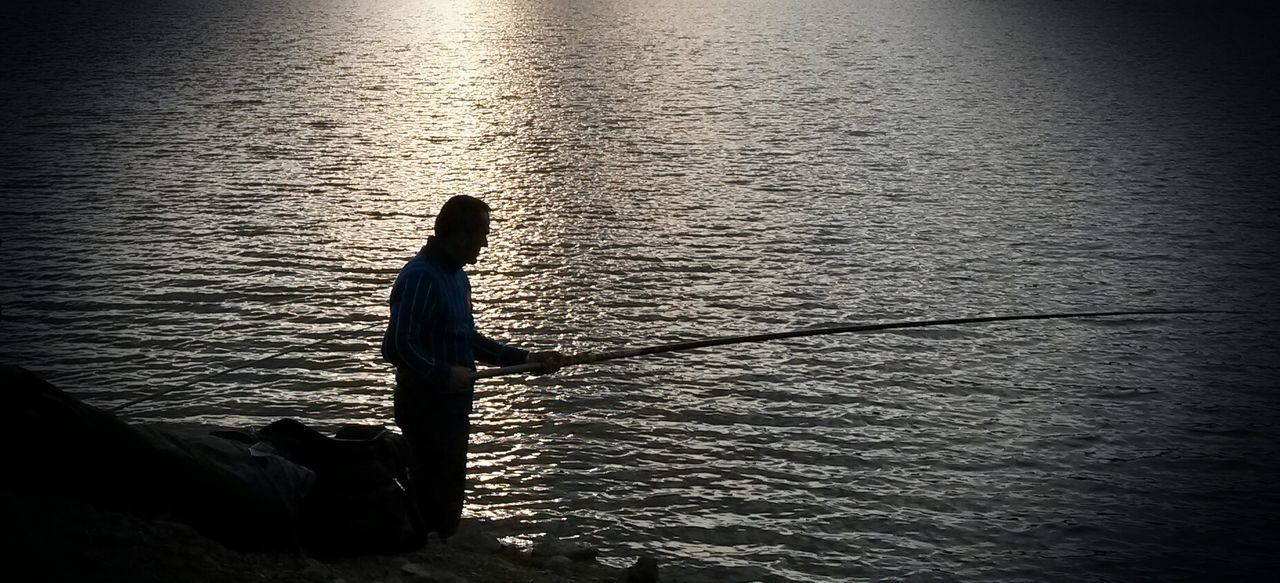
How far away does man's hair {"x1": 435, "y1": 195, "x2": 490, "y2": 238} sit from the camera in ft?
23.9

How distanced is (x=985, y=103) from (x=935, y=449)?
2981 centimetres

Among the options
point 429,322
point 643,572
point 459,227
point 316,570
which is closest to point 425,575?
point 316,570

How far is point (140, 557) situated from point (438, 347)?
1.91m

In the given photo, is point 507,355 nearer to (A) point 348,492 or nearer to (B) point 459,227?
A: (B) point 459,227

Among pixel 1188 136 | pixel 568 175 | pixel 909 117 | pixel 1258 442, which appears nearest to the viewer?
pixel 1258 442

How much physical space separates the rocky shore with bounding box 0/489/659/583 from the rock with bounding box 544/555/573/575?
94 centimetres

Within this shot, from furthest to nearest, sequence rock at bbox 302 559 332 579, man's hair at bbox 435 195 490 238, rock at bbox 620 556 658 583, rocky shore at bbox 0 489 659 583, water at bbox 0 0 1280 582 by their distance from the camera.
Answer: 1. water at bbox 0 0 1280 582
2. rock at bbox 620 556 658 583
3. man's hair at bbox 435 195 490 238
4. rock at bbox 302 559 332 579
5. rocky shore at bbox 0 489 659 583

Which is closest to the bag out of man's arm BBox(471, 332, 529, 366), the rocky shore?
the rocky shore

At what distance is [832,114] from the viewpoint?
119 ft

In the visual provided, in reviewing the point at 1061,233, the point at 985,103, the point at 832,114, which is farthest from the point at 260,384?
the point at 985,103

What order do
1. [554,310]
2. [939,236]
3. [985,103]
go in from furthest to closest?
1. [985,103]
2. [939,236]
3. [554,310]

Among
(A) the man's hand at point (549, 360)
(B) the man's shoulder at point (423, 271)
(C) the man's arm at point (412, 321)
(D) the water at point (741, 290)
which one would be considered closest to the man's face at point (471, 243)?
(B) the man's shoulder at point (423, 271)

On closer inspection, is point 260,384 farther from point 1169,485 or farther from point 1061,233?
point 1061,233

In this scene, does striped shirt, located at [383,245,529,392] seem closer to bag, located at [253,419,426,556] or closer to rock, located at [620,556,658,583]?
bag, located at [253,419,426,556]
